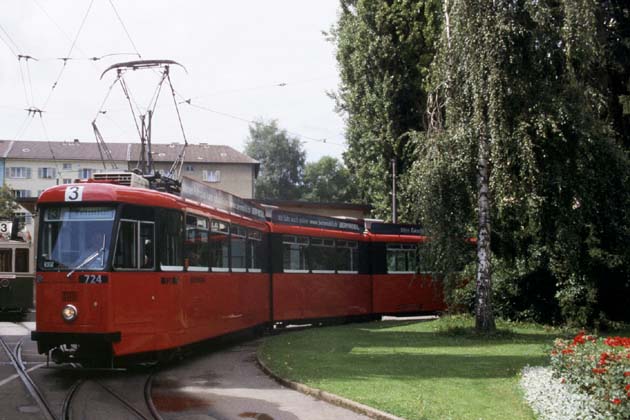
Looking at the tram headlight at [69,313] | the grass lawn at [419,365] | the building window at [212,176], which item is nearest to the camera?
the grass lawn at [419,365]

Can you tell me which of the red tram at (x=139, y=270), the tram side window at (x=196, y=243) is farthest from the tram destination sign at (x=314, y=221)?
the tram side window at (x=196, y=243)

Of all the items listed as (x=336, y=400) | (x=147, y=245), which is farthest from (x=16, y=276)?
(x=336, y=400)

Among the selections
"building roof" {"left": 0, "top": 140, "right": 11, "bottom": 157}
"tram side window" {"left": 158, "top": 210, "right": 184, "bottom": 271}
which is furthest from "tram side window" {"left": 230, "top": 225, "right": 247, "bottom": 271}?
"building roof" {"left": 0, "top": 140, "right": 11, "bottom": 157}

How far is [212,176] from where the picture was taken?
263ft

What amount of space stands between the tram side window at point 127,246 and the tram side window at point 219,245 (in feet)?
10.6

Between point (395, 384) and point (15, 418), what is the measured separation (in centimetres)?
522

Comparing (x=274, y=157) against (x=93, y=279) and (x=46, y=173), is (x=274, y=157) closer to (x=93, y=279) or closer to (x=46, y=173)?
(x=46, y=173)

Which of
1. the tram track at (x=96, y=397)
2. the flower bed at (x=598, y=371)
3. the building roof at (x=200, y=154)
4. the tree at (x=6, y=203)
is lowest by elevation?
the tram track at (x=96, y=397)

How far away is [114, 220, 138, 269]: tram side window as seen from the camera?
12.8 m

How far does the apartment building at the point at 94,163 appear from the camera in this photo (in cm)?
8025

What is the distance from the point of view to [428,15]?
113 ft

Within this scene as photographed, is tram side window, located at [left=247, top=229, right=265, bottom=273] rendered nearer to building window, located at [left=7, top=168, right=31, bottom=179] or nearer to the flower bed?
the flower bed

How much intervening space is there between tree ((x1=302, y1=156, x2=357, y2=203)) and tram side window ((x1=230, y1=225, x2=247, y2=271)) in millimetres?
75516

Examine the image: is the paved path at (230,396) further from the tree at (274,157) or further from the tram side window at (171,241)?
the tree at (274,157)
